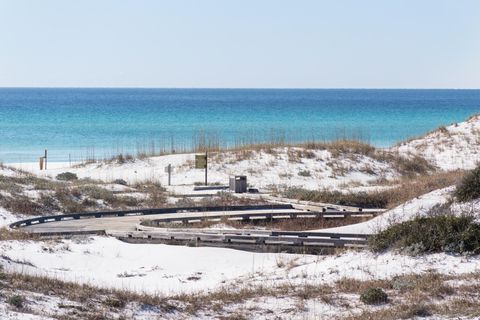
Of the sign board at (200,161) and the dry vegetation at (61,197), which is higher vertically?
the sign board at (200,161)

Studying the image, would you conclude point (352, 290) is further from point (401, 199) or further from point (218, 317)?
point (401, 199)

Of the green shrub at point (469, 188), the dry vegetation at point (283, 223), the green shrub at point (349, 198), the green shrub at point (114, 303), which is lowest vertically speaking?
the dry vegetation at point (283, 223)

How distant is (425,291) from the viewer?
56.7 ft

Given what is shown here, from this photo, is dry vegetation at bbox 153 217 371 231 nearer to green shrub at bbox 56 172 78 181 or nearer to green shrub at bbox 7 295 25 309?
green shrub at bbox 7 295 25 309

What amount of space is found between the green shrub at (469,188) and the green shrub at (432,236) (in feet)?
15.0

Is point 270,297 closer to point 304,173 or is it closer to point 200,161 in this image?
point 200,161

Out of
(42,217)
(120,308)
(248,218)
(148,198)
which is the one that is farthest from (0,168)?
(120,308)

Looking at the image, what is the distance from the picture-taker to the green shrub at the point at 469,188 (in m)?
26.0

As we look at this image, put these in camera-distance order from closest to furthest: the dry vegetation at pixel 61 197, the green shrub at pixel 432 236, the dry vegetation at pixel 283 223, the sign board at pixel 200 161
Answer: the green shrub at pixel 432 236 < the dry vegetation at pixel 283 223 < the dry vegetation at pixel 61 197 < the sign board at pixel 200 161

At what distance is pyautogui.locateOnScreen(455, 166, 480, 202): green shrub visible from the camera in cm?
2595

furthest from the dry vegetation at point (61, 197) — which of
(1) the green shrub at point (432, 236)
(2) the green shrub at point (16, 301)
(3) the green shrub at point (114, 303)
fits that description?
(2) the green shrub at point (16, 301)

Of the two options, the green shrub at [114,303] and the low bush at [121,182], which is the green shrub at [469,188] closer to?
the green shrub at [114,303]

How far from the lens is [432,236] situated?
67.8 feet

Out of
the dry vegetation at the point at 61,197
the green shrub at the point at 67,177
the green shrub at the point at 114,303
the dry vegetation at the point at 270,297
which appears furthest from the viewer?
the green shrub at the point at 67,177
